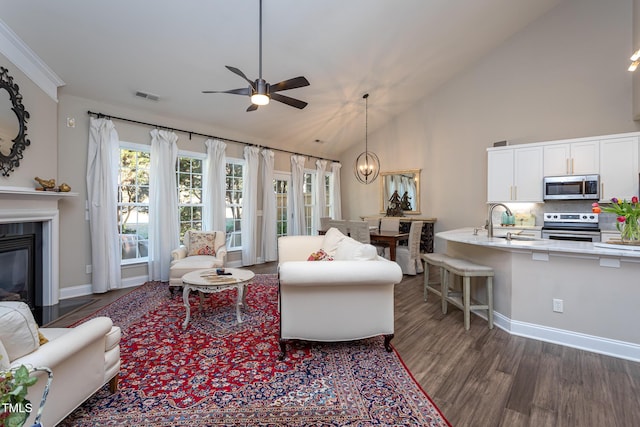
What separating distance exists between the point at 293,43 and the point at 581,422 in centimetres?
464

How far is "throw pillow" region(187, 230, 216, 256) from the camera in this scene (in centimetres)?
470

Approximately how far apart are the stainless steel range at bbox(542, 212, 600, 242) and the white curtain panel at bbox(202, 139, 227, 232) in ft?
18.1

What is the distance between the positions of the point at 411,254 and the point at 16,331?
515 cm

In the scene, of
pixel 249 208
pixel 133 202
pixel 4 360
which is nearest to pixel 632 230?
pixel 4 360

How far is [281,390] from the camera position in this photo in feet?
6.78

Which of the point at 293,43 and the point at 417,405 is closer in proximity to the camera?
the point at 417,405

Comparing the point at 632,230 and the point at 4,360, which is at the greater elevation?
the point at 632,230

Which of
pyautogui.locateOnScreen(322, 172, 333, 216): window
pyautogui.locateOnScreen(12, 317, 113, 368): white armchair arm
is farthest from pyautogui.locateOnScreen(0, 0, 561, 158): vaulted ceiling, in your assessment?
pyautogui.locateOnScreen(12, 317, 113, 368): white armchair arm

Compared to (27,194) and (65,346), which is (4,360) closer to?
(65,346)

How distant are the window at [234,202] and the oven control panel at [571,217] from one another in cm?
554

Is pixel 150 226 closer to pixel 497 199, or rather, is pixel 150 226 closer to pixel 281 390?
pixel 281 390

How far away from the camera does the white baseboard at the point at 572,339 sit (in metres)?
2.46

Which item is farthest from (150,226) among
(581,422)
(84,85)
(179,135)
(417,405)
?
(581,422)

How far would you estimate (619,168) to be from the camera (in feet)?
13.6
